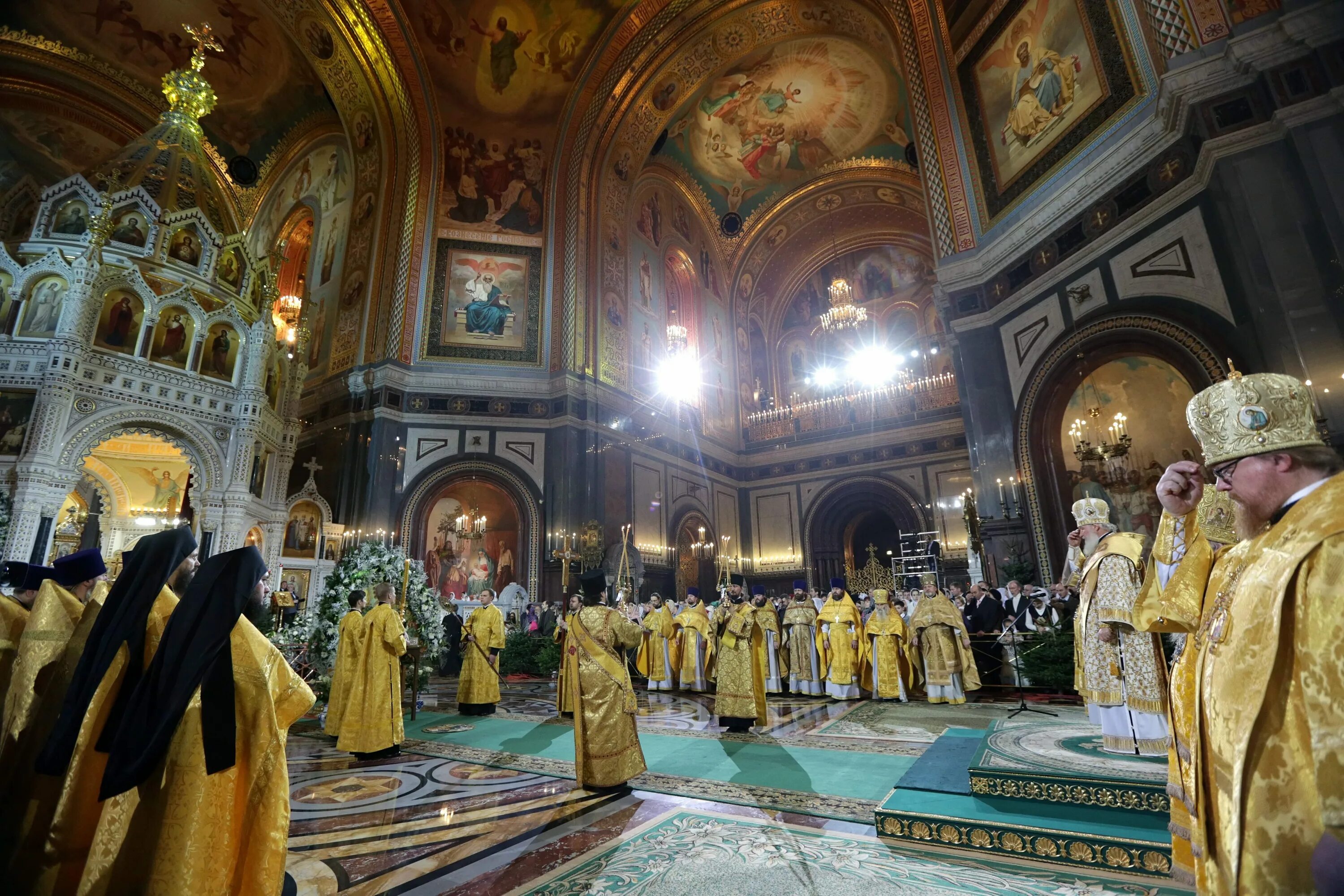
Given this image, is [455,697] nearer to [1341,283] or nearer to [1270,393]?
[1270,393]

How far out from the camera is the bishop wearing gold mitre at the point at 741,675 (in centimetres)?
649

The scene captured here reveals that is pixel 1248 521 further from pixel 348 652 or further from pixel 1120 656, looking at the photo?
pixel 348 652

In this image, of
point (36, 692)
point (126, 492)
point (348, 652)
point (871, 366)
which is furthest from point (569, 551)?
point (871, 366)

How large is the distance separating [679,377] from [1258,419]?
1770 centimetres

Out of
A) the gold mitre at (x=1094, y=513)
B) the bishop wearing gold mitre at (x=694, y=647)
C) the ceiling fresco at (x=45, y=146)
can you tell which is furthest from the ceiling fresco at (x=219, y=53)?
the gold mitre at (x=1094, y=513)

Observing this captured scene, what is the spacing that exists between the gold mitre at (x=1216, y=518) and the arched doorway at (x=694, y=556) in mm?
15445

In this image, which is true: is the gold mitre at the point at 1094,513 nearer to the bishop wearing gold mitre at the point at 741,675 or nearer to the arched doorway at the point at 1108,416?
the arched doorway at the point at 1108,416

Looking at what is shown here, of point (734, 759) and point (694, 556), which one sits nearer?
point (734, 759)

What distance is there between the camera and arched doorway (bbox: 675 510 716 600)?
57.6 feet

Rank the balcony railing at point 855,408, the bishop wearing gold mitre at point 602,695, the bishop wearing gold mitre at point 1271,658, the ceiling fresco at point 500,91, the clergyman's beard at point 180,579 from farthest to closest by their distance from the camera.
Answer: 1. the balcony railing at point 855,408
2. the ceiling fresco at point 500,91
3. the bishop wearing gold mitre at point 602,695
4. the clergyman's beard at point 180,579
5. the bishop wearing gold mitre at point 1271,658

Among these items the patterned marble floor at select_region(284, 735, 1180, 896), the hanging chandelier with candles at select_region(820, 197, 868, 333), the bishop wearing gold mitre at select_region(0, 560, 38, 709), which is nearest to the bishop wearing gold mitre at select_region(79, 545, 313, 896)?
the patterned marble floor at select_region(284, 735, 1180, 896)

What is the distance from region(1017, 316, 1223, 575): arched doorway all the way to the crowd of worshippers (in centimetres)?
809

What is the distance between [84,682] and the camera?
2125mm

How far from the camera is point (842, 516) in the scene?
794 inches
